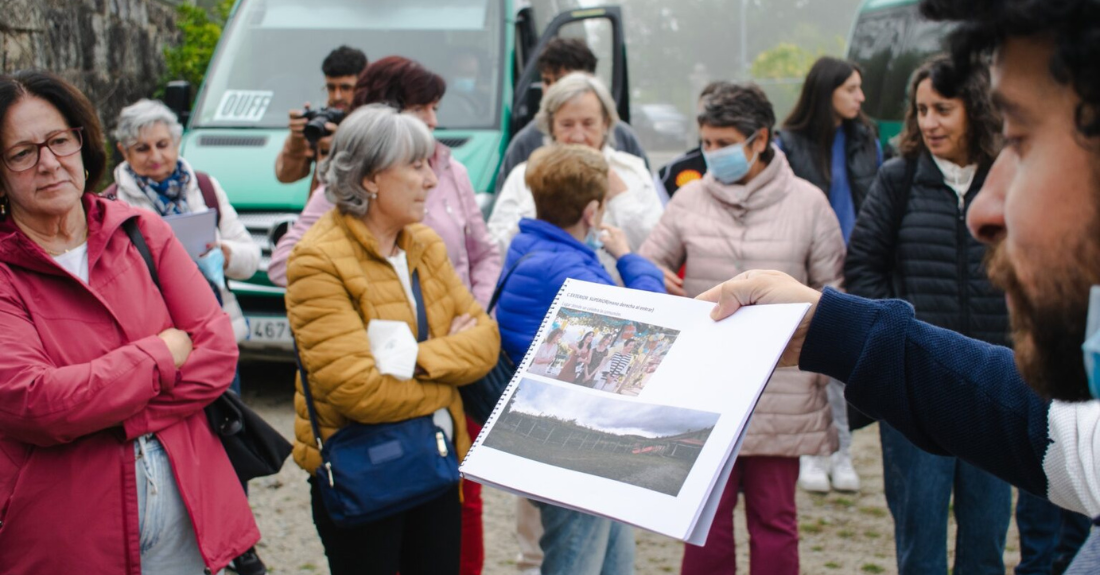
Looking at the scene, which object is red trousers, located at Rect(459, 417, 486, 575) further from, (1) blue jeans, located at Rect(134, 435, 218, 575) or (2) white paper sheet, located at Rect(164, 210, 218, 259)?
(1) blue jeans, located at Rect(134, 435, 218, 575)

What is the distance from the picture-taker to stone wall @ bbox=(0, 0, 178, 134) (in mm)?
6552

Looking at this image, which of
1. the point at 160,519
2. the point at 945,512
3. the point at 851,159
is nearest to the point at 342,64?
the point at 851,159

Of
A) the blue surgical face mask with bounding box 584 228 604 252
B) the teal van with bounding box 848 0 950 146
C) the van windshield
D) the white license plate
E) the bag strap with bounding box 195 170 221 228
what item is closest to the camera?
the blue surgical face mask with bounding box 584 228 604 252

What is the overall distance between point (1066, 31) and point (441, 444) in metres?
2.33

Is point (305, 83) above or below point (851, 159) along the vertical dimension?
above

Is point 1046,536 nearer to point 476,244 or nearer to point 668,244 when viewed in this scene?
point 668,244

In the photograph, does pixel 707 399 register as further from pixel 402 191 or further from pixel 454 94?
pixel 454 94

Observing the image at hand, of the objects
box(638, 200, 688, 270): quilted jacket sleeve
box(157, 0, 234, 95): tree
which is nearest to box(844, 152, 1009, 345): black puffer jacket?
box(638, 200, 688, 270): quilted jacket sleeve

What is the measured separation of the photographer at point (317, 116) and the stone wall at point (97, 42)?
2371 mm

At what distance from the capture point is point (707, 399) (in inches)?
64.1

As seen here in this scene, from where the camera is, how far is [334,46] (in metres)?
7.21

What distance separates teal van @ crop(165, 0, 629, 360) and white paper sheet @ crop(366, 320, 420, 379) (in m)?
3.37

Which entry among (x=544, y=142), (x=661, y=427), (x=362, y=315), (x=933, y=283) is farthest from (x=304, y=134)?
(x=661, y=427)

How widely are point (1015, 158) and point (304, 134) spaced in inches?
151
